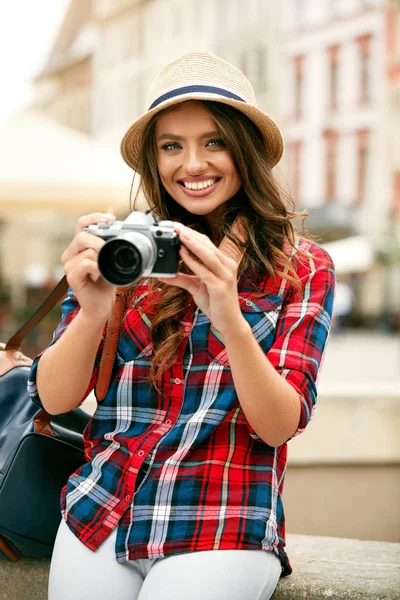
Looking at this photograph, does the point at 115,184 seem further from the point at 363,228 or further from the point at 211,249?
the point at 363,228

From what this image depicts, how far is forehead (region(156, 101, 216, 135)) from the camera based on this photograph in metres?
1.83

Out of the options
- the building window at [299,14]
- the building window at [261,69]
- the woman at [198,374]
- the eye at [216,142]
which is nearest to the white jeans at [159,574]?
the woman at [198,374]

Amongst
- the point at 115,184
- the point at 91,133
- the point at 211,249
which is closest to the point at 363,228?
the point at 91,133

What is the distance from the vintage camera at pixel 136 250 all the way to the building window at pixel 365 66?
30.3m

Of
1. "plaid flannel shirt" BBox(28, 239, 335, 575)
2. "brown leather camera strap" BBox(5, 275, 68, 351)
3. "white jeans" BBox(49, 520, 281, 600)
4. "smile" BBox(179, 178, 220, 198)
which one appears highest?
"smile" BBox(179, 178, 220, 198)

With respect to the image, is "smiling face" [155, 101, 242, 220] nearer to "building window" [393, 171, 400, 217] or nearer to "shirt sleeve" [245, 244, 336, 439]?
"shirt sleeve" [245, 244, 336, 439]

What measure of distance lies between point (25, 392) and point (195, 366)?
1.67ft

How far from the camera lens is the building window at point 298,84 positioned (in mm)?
32219

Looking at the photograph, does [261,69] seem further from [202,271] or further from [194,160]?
[202,271]

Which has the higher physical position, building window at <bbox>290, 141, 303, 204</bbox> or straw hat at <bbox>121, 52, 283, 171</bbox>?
building window at <bbox>290, 141, 303, 204</bbox>

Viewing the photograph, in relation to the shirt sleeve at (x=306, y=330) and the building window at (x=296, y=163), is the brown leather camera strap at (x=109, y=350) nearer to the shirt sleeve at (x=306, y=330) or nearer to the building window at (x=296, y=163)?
the shirt sleeve at (x=306, y=330)


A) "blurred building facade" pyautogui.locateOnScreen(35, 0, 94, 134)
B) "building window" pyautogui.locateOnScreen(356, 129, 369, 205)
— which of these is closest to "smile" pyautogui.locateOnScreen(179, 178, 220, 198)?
"building window" pyautogui.locateOnScreen(356, 129, 369, 205)

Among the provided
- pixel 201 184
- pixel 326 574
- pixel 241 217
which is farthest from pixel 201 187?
pixel 326 574

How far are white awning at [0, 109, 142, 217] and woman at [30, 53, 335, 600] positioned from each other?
3897 millimetres
